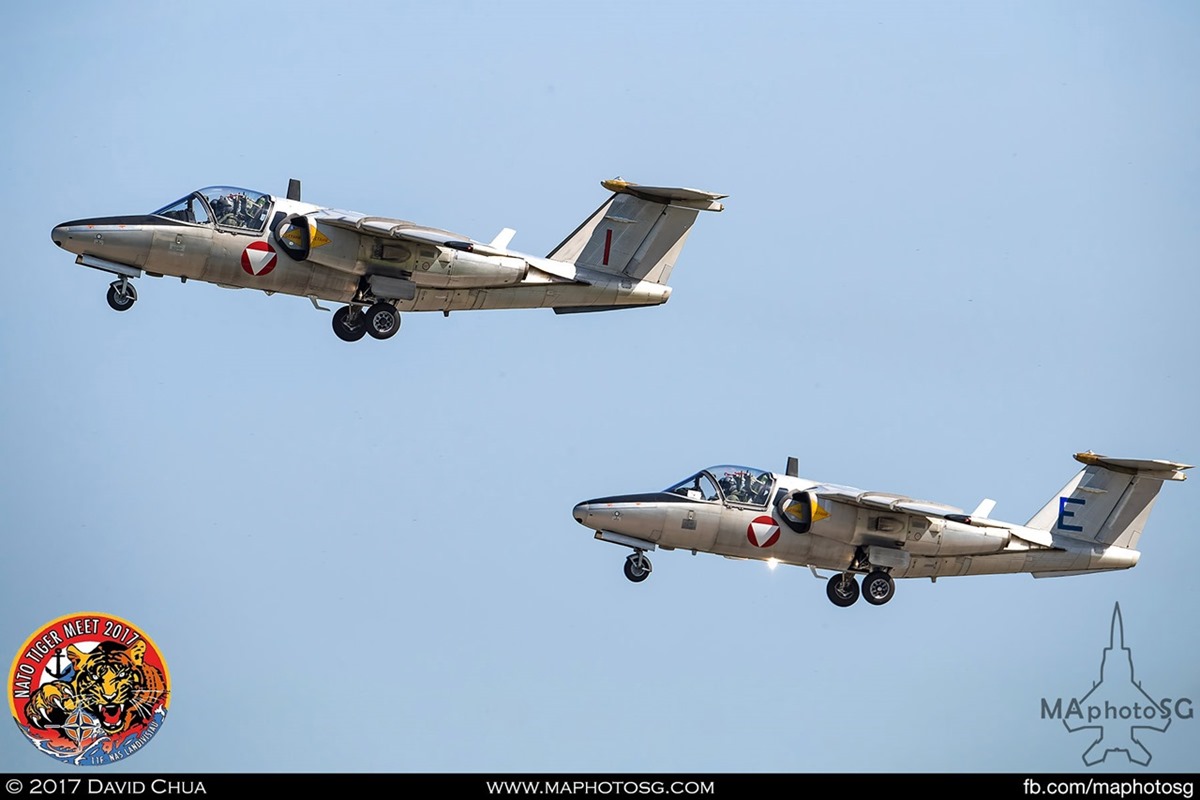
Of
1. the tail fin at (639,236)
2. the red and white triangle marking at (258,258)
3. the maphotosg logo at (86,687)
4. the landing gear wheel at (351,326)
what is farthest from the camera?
the tail fin at (639,236)

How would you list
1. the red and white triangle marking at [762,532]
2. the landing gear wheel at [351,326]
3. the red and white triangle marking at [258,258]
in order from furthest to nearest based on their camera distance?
the landing gear wheel at [351,326] → the red and white triangle marking at [762,532] → the red and white triangle marking at [258,258]

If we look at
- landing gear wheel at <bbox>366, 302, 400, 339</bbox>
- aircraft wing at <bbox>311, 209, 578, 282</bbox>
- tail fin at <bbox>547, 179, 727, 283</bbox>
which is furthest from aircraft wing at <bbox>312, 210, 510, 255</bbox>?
tail fin at <bbox>547, 179, 727, 283</bbox>

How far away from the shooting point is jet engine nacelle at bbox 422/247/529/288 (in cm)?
4975

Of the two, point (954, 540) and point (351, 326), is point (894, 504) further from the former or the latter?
point (351, 326)

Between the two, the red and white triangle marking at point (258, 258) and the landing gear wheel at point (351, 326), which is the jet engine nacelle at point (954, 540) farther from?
the red and white triangle marking at point (258, 258)

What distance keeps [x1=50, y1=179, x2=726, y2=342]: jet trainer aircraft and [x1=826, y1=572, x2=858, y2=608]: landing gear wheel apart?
293 inches

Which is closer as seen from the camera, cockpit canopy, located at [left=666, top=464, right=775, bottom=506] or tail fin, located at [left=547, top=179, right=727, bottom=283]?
cockpit canopy, located at [left=666, top=464, right=775, bottom=506]

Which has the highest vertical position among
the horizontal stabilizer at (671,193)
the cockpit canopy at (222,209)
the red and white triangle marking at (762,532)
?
the horizontal stabilizer at (671,193)

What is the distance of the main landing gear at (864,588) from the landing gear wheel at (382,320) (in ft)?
35.5

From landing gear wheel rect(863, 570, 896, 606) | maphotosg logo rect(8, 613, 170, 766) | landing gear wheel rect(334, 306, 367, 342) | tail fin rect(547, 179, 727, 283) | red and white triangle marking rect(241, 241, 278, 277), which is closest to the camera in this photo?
maphotosg logo rect(8, 613, 170, 766)

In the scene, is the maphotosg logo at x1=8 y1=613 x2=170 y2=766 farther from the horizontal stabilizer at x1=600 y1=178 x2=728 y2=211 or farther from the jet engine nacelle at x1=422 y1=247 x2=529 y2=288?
the horizontal stabilizer at x1=600 y1=178 x2=728 y2=211

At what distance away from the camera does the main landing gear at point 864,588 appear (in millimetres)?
49719

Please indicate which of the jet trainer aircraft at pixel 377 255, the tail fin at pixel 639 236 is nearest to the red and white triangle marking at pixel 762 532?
the jet trainer aircraft at pixel 377 255
